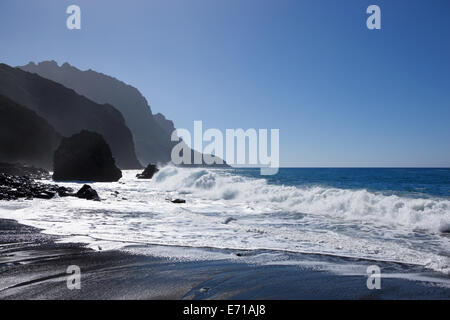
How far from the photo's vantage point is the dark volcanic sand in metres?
3.81

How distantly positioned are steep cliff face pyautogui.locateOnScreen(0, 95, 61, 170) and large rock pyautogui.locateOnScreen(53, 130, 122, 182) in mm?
26465

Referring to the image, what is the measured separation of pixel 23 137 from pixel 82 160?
31.6 meters

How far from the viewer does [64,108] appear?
104500 mm

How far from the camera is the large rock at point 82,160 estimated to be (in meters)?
48.6

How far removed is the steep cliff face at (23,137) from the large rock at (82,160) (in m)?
26.5

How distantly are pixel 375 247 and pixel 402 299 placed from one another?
3.47 meters

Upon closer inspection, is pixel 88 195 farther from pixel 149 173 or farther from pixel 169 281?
pixel 149 173

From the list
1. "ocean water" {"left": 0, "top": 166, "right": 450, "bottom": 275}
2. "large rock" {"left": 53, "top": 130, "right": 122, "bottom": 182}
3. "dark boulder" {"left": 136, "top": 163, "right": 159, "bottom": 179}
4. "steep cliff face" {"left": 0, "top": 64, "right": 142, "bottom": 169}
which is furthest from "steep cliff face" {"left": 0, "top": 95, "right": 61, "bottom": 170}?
"ocean water" {"left": 0, "top": 166, "right": 450, "bottom": 275}

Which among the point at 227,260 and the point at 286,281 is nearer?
the point at 286,281

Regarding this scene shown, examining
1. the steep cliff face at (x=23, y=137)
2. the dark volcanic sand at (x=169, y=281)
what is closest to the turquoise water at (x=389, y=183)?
the dark volcanic sand at (x=169, y=281)
